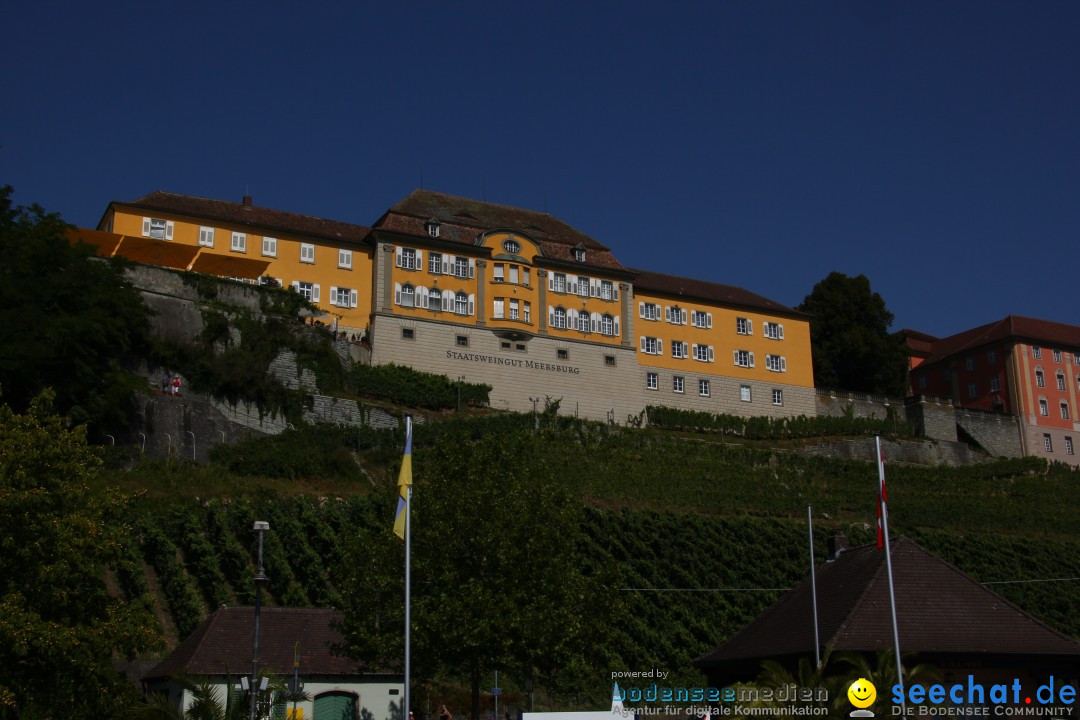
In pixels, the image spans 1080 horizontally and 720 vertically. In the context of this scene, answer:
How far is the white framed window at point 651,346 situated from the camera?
73.8m

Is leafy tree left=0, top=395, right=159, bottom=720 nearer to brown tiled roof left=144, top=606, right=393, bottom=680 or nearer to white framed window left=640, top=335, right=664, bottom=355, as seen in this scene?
brown tiled roof left=144, top=606, right=393, bottom=680

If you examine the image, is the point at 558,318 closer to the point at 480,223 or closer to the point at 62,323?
the point at 480,223

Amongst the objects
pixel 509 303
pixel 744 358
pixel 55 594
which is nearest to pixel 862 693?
pixel 55 594

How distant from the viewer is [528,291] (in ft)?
232

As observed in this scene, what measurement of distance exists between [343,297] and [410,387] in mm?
7204

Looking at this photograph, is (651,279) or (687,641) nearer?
(687,641)

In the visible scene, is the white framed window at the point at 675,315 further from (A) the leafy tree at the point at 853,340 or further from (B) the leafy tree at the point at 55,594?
(B) the leafy tree at the point at 55,594

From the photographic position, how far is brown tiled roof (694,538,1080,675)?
2955 centimetres

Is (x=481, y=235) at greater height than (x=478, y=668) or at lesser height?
greater

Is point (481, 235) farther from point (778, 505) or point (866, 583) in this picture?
point (866, 583)

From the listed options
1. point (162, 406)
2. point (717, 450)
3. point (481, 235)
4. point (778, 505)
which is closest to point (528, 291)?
point (481, 235)

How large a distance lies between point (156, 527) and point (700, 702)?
20510mm

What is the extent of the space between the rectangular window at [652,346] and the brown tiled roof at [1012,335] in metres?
28.2

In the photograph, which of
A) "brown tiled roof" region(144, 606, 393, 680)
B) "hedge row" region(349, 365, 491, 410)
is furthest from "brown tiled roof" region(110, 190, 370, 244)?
"brown tiled roof" region(144, 606, 393, 680)
